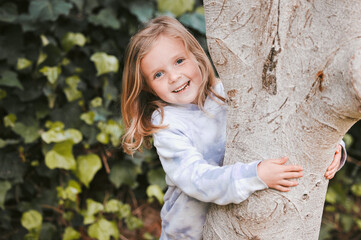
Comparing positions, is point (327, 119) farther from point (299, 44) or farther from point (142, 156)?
point (142, 156)

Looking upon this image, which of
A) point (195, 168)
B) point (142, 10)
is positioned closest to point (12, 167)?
point (142, 10)

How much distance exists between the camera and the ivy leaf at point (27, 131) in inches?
89.2

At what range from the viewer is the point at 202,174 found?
1002 millimetres

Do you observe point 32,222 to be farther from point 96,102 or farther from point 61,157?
point 96,102

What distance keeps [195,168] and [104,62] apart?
4.56 ft

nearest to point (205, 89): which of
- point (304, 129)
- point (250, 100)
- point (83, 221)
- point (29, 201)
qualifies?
point (250, 100)

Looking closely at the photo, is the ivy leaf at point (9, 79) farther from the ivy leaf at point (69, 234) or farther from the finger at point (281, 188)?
the finger at point (281, 188)

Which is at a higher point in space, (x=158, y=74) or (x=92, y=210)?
(x=158, y=74)

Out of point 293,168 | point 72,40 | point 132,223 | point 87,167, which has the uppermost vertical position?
point 293,168

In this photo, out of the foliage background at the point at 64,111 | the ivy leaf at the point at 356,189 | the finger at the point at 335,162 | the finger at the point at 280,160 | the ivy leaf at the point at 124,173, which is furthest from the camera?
the ivy leaf at the point at 356,189

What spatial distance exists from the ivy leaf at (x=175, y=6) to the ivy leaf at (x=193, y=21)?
5cm

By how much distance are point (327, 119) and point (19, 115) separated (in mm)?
1968

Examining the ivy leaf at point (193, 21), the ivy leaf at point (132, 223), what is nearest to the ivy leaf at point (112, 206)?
the ivy leaf at point (132, 223)

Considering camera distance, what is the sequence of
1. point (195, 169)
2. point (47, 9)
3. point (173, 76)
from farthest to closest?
point (47, 9)
point (173, 76)
point (195, 169)
